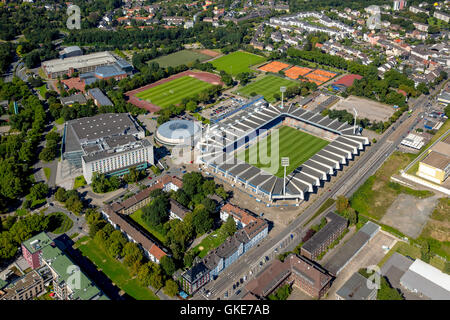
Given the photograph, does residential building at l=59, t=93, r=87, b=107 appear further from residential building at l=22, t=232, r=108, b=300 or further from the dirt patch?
the dirt patch

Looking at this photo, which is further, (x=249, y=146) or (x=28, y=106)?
(x=28, y=106)

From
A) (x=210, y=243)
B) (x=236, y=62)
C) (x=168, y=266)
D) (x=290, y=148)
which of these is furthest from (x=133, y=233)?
(x=236, y=62)

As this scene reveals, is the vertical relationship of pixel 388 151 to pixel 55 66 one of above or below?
below

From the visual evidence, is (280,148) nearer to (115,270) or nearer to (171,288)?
(171,288)

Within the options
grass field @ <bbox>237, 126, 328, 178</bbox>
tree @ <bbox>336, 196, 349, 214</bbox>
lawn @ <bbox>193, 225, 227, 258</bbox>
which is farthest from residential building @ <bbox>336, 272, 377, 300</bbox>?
grass field @ <bbox>237, 126, 328, 178</bbox>

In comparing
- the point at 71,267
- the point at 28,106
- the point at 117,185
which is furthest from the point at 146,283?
the point at 28,106

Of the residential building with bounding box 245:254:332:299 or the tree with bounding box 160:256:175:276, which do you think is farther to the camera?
the tree with bounding box 160:256:175:276

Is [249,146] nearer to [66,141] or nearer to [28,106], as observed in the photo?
[66,141]
